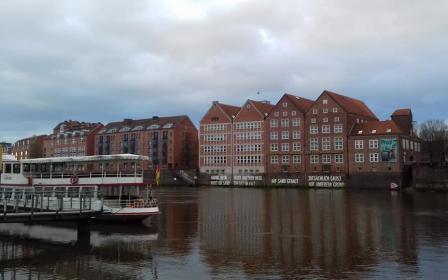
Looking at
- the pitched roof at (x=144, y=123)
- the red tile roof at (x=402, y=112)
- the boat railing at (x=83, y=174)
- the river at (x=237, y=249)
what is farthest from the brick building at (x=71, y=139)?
the river at (x=237, y=249)

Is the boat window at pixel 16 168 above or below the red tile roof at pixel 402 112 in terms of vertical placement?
below

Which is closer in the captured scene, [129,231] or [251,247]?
[251,247]

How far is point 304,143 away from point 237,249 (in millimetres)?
91998

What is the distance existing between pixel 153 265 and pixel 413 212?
34919mm

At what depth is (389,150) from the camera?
10712 cm

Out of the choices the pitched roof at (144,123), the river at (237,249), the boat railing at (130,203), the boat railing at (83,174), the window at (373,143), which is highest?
the pitched roof at (144,123)

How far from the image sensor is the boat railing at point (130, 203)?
41531 mm

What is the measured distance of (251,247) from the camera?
3034 cm

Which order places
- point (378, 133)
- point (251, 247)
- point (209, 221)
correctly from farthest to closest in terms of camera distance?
1. point (378, 133)
2. point (209, 221)
3. point (251, 247)

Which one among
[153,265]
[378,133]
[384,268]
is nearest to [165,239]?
[153,265]

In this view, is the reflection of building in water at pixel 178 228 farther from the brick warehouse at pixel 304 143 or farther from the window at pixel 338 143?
the window at pixel 338 143

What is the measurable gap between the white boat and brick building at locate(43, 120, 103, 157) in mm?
123478

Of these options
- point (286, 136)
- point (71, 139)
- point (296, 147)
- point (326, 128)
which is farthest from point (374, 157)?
point (71, 139)

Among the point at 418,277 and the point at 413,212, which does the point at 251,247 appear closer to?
the point at 418,277
